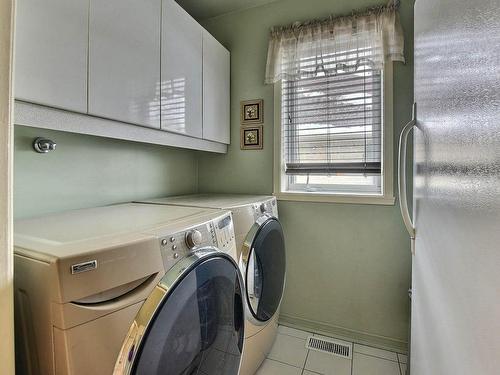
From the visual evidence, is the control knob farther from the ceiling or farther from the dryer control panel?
the ceiling

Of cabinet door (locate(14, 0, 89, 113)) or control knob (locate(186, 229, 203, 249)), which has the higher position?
cabinet door (locate(14, 0, 89, 113))

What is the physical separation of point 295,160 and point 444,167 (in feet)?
4.63

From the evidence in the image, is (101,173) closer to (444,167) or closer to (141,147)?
(141,147)

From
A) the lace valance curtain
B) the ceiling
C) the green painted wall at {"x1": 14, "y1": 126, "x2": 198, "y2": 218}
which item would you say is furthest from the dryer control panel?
A: the ceiling

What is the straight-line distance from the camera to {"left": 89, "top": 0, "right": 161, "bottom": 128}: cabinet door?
3.54 ft

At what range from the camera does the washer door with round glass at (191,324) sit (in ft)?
2.23

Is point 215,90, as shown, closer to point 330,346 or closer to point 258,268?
point 258,268

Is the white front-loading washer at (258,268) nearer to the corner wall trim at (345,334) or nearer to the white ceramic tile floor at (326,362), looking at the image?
the white ceramic tile floor at (326,362)

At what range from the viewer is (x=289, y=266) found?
2.02m

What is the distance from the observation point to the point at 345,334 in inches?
73.0

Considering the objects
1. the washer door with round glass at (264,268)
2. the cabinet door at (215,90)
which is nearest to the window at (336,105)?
the cabinet door at (215,90)

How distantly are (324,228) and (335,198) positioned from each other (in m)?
0.23

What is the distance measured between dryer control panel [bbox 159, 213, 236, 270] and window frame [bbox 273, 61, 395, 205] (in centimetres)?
87

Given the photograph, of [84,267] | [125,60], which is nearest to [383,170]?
[125,60]
